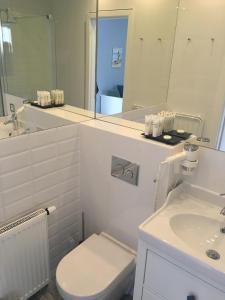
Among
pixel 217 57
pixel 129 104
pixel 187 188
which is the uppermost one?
pixel 217 57

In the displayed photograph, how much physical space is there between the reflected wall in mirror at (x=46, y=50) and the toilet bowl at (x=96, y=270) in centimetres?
103

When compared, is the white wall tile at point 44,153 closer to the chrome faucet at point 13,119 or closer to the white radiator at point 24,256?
the chrome faucet at point 13,119

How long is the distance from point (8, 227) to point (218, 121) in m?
1.29

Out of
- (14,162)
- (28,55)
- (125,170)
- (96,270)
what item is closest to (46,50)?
(28,55)

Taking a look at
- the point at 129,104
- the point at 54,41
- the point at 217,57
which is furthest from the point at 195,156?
the point at 54,41

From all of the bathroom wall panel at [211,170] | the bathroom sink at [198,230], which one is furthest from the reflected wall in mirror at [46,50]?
the bathroom sink at [198,230]

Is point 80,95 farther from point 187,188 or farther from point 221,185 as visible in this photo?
point 221,185

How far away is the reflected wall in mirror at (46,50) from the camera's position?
181cm

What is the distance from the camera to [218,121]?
132 cm

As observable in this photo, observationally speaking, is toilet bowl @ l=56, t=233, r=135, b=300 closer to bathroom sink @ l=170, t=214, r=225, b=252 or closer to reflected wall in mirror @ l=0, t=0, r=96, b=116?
bathroom sink @ l=170, t=214, r=225, b=252

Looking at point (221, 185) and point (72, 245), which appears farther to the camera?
→ point (72, 245)

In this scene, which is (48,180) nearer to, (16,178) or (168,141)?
(16,178)

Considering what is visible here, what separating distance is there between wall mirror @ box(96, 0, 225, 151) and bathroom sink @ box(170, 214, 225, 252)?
0.39 m

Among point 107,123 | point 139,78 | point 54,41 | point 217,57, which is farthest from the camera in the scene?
point 54,41
